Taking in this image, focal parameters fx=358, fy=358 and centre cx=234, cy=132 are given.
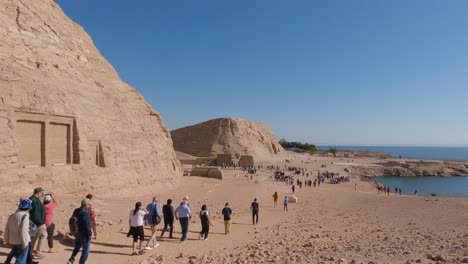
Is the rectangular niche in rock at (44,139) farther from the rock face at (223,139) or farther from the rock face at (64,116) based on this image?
the rock face at (223,139)

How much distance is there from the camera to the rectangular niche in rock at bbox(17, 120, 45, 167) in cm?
1392

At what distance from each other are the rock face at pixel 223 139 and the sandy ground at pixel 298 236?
171ft

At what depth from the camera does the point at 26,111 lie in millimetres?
14078

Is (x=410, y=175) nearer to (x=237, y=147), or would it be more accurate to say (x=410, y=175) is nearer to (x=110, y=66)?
(x=237, y=147)

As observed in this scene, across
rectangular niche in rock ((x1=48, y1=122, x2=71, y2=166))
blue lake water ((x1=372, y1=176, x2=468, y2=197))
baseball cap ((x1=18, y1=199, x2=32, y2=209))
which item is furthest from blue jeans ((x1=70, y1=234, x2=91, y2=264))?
blue lake water ((x1=372, y1=176, x2=468, y2=197))

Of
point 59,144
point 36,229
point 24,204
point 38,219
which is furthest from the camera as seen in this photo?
point 59,144

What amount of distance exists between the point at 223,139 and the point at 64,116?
197 feet

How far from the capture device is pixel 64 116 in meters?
16.0

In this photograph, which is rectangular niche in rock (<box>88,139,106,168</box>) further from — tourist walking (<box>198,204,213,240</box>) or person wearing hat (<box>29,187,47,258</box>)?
person wearing hat (<box>29,187,47,258</box>)

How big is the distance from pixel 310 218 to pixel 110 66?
1621cm

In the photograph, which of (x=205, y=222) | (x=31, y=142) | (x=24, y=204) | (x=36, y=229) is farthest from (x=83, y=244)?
(x=31, y=142)

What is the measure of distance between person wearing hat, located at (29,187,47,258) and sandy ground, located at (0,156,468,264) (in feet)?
1.11

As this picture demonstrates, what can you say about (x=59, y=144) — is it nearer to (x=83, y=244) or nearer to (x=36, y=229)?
(x=36, y=229)

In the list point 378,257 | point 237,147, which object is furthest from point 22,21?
point 237,147
